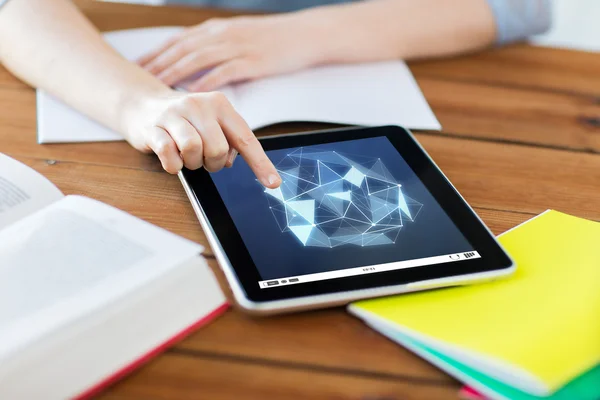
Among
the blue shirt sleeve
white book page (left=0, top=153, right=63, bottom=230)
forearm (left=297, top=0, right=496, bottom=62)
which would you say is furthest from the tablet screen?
the blue shirt sleeve

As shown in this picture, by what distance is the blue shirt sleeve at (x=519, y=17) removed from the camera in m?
1.04

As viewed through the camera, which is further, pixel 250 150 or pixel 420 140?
pixel 420 140

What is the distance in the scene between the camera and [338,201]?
2.13ft

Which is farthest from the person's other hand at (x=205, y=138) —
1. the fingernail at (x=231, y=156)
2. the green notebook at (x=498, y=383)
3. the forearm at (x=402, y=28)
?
the forearm at (x=402, y=28)

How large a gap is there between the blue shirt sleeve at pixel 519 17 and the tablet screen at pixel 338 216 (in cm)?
43

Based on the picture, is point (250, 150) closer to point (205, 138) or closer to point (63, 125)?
point (205, 138)

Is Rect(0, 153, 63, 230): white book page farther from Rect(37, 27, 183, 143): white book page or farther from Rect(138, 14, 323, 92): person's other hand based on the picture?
Rect(138, 14, 323, 92): person's other hand

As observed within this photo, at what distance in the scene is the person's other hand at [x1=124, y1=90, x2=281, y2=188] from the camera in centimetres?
63

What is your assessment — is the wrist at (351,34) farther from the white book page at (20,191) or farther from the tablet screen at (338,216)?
the white book page at (20,191)

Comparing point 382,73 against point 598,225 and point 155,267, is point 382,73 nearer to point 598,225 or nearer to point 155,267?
point 598,225

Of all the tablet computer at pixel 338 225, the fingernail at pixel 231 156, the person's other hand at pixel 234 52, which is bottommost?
the tablet computer at pixel 338 225

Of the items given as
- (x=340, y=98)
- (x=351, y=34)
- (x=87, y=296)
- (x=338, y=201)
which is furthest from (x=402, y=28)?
(x=87, y=296)

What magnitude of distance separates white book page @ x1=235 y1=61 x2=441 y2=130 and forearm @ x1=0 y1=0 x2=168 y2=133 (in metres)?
0.13

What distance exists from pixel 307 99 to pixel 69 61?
0.96 feet
